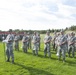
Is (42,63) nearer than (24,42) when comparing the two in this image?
Yes

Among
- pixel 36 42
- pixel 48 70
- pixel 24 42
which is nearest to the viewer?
pixel 48 70

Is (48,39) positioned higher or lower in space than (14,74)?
higher

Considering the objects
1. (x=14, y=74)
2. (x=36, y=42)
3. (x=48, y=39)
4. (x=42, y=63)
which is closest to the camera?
(x=14, y=74)

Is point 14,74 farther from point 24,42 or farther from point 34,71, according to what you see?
point 24,42

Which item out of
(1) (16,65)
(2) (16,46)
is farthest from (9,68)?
(2) (16,46)

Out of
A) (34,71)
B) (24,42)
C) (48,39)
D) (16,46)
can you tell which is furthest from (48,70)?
(16,46)

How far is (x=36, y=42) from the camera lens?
23422mm

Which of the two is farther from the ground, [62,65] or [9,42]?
[9,42]

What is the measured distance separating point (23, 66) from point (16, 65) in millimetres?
608

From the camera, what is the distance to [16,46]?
29.7 metres

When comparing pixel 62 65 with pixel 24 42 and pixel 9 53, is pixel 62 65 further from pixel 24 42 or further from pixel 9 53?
pixel 24 42

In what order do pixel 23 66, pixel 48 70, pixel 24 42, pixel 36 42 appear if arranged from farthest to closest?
pixel 24 42
pixel 36 42
pixel 23 66
pixel 48 70

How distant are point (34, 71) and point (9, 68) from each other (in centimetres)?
192

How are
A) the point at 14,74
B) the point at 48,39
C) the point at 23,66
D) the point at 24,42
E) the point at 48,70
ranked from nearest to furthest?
the point at 14,74
the point at 48,70
the point at 23,66
the point at 48,39
the point at 24,42
